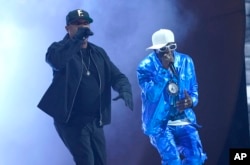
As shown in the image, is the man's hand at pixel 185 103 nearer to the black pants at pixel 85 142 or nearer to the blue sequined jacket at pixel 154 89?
the blue sequined jacket at pixel 154 89

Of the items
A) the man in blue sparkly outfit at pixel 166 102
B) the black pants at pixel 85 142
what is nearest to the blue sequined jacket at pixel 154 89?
the man in blue sparkly outfit at pixel 166 102

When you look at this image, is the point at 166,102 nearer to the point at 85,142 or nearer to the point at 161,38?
the point at 161,38

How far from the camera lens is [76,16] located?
341 centimetres

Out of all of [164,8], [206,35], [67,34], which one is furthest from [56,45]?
[206,35]

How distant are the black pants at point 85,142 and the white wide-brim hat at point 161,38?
0.76 meters

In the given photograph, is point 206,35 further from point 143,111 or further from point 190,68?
point 143,111

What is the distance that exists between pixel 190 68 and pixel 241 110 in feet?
2.84

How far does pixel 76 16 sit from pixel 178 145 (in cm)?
109

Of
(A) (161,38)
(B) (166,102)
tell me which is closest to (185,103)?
(B) (166,102)

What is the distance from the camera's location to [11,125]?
341 cm

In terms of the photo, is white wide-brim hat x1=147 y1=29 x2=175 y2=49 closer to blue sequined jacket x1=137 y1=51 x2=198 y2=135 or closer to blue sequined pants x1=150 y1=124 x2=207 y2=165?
blue sequined jacket x1=137 y1=51 x2=198 y2=135

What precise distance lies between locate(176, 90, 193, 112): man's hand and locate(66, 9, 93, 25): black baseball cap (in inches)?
32.9

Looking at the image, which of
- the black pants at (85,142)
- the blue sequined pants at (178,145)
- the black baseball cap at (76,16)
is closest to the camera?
the black pants at (85,142)

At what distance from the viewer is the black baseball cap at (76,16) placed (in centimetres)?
340
